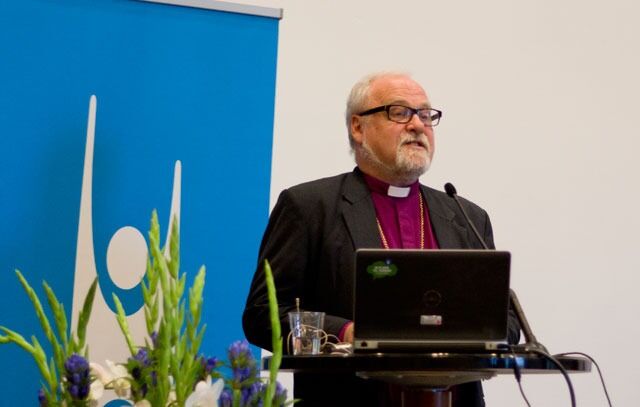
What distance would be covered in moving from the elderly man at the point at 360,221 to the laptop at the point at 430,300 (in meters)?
0.63

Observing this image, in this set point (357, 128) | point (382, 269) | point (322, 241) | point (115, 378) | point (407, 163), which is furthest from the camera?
point (357, 128)

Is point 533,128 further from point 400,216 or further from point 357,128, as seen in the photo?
point 400,216

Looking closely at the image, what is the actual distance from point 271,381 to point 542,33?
376cm

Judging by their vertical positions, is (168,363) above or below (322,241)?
below

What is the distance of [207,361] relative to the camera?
0.97 metres

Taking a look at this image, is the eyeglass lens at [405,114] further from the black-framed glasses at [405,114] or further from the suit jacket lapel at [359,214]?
the suit jacket lapel at [359,214]

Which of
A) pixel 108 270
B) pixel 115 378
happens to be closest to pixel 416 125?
pixel 108 270

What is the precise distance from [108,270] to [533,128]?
1.93 metres

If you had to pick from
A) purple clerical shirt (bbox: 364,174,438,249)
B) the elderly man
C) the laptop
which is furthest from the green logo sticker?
purple clerical shirt (bbox: 364,174,438,249)

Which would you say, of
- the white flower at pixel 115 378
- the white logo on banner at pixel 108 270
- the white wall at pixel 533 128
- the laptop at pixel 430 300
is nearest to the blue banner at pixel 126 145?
the white logo on banner at pixel 108 270

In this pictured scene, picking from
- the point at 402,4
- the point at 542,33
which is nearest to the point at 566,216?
the point at 542,33

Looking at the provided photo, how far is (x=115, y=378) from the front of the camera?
1.03 meters

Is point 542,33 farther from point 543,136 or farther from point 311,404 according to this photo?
point 311,404

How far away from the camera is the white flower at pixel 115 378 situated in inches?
39.8
